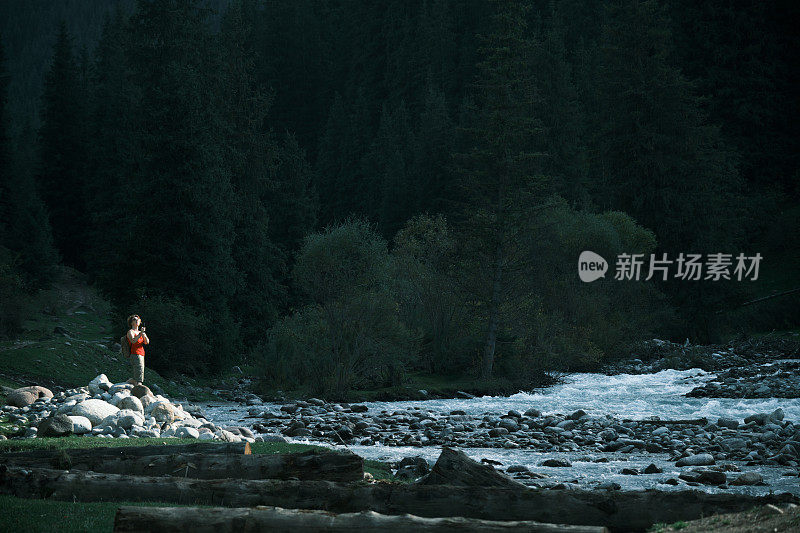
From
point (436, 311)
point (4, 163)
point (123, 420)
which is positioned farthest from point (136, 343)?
point (4, 163)

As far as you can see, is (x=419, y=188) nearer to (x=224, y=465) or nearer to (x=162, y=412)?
(x=162, y=412)

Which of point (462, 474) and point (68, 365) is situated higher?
point (462, 474)

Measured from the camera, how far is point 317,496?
9.25 meters

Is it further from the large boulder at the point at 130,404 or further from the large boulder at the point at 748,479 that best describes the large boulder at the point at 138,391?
the large boulder at the point at 748,479

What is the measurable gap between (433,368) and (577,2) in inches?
2509

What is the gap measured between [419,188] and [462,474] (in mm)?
54896

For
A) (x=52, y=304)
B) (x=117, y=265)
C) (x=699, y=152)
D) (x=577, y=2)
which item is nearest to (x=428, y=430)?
(x=117, y=265)

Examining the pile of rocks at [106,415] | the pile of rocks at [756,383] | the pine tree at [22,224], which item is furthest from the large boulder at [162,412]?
the pine tree at [22,224]

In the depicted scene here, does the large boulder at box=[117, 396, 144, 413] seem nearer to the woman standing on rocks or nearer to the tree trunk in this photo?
the woman standing on rocks

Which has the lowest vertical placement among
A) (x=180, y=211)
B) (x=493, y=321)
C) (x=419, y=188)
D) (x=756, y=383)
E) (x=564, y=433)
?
(x=564, y=433)

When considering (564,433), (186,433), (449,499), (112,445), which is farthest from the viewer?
(564,433)

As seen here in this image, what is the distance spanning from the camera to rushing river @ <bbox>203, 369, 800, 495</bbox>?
14602mm

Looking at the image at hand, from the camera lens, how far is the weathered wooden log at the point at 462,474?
980 cm

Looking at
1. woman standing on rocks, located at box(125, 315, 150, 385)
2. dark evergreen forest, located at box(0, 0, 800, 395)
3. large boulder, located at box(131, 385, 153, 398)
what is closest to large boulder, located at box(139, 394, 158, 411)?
large boulder, located at box(131, 385, 153, 398)
